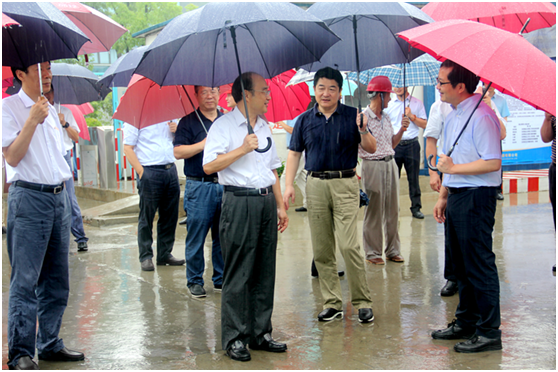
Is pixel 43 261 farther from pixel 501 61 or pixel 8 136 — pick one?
pixel 501 61

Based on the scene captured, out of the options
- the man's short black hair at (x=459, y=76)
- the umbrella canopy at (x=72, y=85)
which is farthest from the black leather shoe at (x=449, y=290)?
the umbrella canopy at (x=72, y=85)

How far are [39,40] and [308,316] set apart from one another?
2.89 m

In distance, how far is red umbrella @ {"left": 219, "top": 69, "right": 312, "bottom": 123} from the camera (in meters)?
6.34

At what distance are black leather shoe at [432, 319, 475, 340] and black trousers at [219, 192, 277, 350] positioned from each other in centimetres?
120

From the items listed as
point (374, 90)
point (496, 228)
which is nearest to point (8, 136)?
point (374, 90)

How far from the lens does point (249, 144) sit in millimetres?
3748

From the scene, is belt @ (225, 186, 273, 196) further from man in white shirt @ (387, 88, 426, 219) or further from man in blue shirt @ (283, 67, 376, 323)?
man in white shirt @ (387, 88, 426, 219)

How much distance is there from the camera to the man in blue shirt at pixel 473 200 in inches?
152

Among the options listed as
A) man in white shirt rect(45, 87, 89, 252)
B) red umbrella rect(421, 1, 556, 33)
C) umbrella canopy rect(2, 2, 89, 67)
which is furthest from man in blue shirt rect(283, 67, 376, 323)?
man in white shirt rect(45, 87, 89, 252)

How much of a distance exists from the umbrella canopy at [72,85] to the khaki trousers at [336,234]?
12.1 ft

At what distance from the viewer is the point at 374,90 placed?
6.10 meters

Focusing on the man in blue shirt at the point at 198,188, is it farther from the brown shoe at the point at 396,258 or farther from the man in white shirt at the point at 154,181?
the brown shoe at the point at 396,258

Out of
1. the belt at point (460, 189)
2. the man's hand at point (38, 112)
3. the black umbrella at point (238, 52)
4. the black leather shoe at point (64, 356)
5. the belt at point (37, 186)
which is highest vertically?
the black umbrella at point (238, 52)

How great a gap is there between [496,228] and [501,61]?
196 inches
